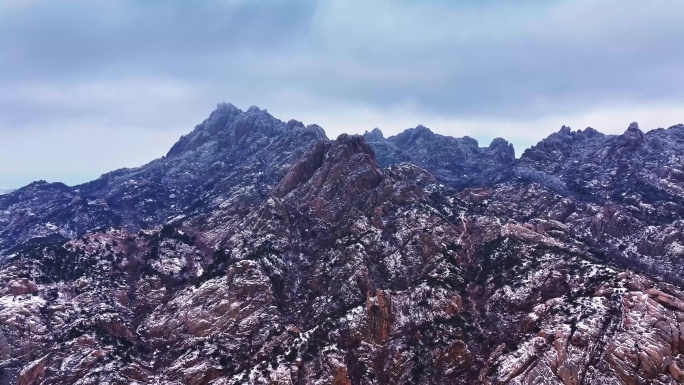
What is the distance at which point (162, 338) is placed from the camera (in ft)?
477

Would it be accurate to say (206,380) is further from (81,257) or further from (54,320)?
(81,257)

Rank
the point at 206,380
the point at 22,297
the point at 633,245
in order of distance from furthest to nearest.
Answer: the point at 633,245
the point at 22,297
the point at 206,380

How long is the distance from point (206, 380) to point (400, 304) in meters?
61.9

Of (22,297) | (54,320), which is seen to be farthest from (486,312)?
(22,297)

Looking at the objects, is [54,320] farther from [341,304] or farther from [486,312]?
[486,312]

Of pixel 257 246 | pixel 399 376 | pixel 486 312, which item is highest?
pixel 257 246

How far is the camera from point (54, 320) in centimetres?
14838

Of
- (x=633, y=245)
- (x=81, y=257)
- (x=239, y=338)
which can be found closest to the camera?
(x=239, y=338)

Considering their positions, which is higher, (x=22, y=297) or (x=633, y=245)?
(x=22, y=297)

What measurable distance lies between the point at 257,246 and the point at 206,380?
68.4 metres

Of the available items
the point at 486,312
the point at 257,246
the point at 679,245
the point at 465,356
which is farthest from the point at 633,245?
the point at 257,246

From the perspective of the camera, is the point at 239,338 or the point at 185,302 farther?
the point at 185,302

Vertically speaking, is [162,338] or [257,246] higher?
[257,246]

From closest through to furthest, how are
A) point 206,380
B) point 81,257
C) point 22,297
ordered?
point 206,380 → point 22,297 → point 81,257
